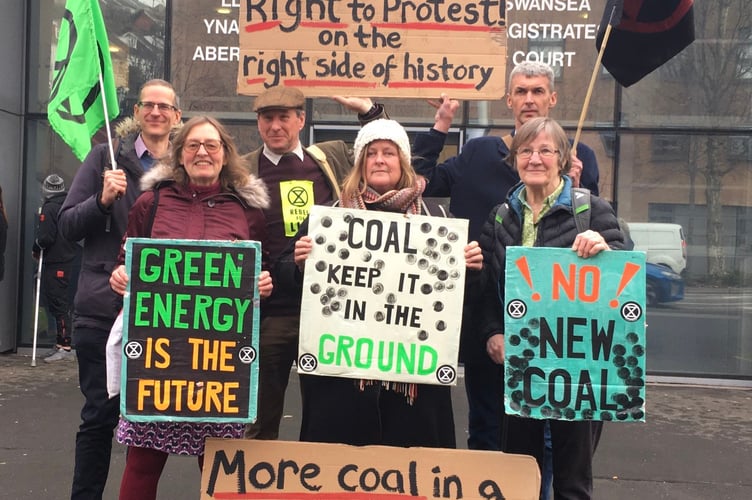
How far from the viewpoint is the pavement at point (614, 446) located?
4.79 m

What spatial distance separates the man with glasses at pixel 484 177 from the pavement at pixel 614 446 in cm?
154

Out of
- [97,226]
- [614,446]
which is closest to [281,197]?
[97,226]

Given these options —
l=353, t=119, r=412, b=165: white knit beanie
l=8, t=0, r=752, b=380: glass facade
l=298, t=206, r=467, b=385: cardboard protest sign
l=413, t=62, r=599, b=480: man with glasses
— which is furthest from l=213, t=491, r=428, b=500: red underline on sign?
l=8, t=0, r=752, b=380: glass facade

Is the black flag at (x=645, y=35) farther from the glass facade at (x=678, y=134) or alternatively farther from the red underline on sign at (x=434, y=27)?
the glass facade at (x=678, y=134)

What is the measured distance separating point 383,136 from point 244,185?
62 centimetres

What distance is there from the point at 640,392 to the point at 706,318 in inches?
221

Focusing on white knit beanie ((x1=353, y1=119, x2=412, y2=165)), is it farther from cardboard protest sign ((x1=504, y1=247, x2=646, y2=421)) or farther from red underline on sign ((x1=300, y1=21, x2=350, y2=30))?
red underline on sign ((x1=300, y1=21, x2=350, y2=30))

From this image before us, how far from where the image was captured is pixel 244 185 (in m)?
3.27

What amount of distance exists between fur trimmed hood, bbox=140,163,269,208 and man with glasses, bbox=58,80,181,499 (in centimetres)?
24

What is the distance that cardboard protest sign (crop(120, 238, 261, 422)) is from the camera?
300cm

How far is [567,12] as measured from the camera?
7.98m

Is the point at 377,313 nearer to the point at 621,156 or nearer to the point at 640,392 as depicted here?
the point at 640,392

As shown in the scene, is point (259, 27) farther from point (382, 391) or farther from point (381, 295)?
point (382, 391)

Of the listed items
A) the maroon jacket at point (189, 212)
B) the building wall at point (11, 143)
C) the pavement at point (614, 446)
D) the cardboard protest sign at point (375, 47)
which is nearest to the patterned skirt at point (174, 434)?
the maroon jacket at point (189, 212)
